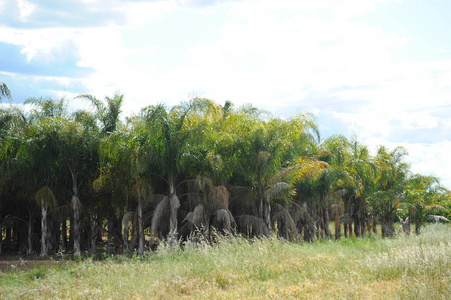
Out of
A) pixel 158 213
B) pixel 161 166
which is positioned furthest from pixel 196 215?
pixel 161 166

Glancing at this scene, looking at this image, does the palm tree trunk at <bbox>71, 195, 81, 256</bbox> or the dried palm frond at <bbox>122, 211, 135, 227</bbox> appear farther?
the palm tree trunk at <bbox>71, 195, 81, 256</bbox>

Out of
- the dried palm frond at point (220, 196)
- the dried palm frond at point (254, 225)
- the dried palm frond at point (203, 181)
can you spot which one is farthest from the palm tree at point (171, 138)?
the dried palm frond at point (254, 225)

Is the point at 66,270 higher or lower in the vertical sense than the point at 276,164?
lower

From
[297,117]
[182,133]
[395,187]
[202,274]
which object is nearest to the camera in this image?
[202,274]

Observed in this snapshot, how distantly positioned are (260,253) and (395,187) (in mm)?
22269

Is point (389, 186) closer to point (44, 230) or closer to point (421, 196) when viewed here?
point (421, 196)

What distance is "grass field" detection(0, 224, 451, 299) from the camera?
9.95 meters

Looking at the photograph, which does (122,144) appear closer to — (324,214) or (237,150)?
(237,150)

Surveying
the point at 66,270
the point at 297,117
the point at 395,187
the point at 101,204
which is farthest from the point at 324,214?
the point at 66,270

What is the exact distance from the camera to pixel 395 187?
3319cm

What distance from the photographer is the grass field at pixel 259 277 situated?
9945 millimetres

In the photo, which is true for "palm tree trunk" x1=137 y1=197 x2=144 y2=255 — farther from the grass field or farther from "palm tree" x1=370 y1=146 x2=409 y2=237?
"palm tree" x1=370 y1=146 x2=409 y2=237

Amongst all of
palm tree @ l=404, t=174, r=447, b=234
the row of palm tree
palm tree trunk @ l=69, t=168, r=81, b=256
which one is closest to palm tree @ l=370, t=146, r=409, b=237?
palm tree @ l=404, t=174, r=447, b=234

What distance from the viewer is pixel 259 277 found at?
38.7 feet
